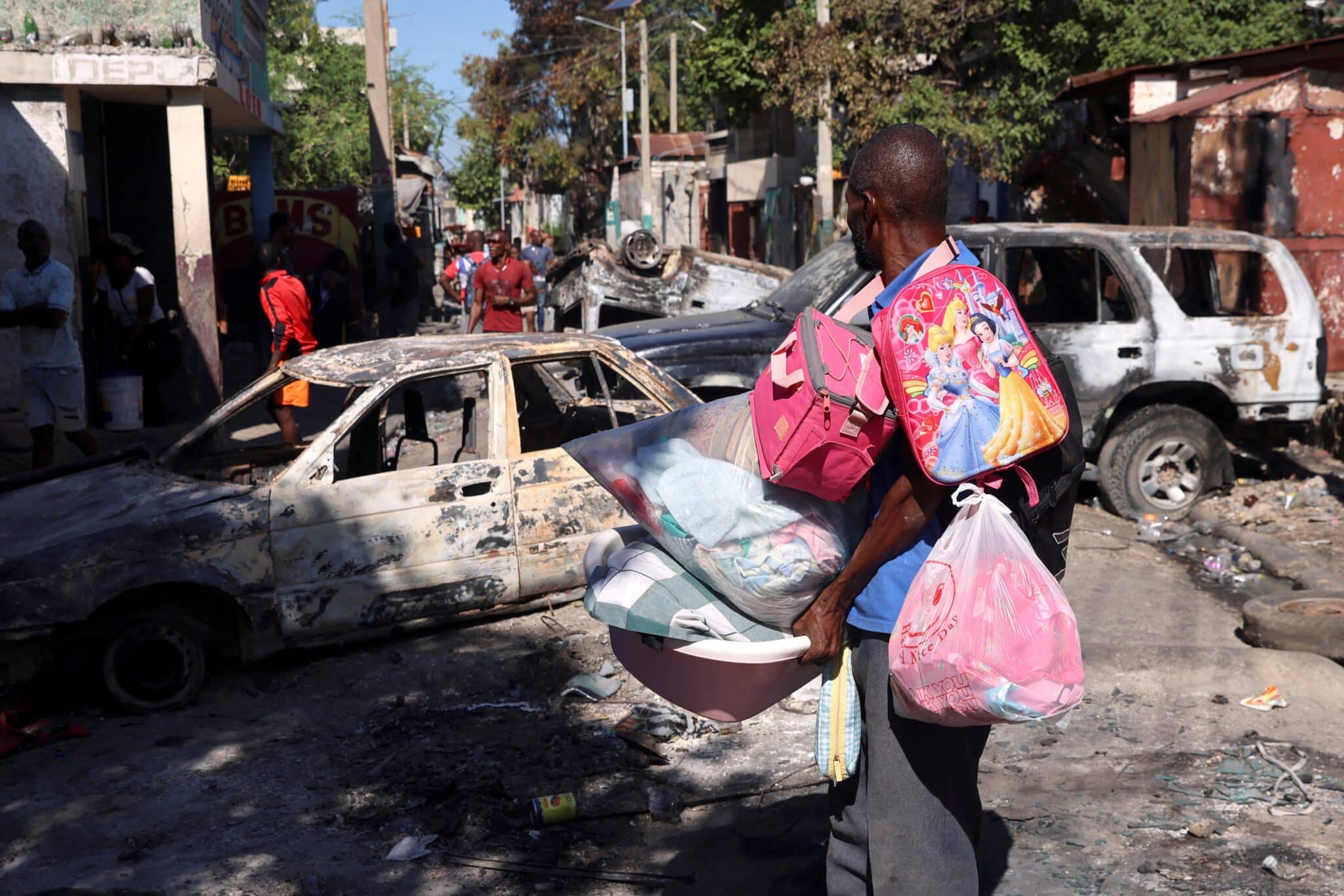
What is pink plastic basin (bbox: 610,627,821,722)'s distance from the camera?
8.06 ft

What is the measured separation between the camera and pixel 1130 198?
14.0m

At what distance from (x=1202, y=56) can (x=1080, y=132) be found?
7.46 feet

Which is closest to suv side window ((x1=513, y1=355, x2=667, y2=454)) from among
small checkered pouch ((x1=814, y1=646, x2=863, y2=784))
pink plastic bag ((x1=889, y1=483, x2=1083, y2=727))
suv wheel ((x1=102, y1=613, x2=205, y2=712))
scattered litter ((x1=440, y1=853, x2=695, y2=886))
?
suv wheel ((x1=102, y1=613, x2=205, y2=712))

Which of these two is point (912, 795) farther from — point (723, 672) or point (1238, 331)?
point (1238, 331)

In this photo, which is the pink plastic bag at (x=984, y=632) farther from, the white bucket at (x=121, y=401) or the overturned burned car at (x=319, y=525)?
the white bucket at (x=121, y=401)

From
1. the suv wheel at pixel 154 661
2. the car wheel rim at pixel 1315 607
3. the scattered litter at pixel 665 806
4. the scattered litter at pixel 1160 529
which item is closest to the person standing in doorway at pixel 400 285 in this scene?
the scattered litter at pixel 1160 529

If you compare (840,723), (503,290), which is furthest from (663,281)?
(840,723)

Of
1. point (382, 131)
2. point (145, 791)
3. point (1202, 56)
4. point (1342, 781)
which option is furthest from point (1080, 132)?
point (145, 791)

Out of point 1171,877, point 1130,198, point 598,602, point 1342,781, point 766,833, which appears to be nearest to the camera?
point 598,602

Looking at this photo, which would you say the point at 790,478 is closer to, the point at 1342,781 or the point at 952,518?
the point at 952,518

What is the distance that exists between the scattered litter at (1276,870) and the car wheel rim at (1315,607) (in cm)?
229

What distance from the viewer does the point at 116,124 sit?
46.9 ft

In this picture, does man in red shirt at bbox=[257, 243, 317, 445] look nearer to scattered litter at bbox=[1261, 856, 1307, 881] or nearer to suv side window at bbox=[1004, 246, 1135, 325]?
suv side window at bbox=[1004, 246, 1135, 325]

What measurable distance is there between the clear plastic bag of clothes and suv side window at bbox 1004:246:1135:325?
566 centimetres
